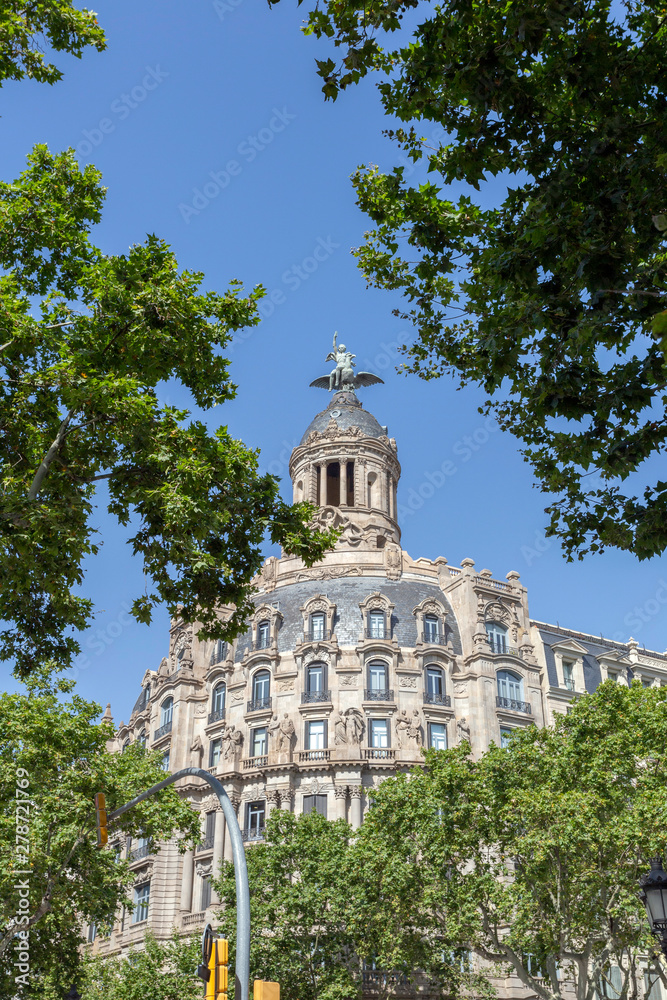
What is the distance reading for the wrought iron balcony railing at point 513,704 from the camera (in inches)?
1897

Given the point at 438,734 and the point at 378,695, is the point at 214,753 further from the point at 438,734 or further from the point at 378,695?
the point at 438,734

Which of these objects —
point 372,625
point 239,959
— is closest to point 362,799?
point 372,625

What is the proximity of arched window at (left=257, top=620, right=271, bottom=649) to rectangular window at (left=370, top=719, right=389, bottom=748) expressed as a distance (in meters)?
7.51

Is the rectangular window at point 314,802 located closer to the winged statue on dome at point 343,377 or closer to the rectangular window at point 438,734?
the rectangular window at point 438,734

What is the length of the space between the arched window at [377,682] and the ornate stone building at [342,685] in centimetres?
7

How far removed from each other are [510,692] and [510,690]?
115mm

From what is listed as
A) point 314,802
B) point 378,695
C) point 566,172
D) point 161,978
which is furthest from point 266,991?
point 378,695

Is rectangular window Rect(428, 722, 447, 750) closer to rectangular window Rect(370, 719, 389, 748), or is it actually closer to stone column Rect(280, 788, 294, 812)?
rectangular window Rect(370, 719, 389, 748)

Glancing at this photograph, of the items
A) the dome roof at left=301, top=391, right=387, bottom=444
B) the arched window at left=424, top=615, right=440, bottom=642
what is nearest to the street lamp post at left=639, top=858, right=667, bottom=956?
the arched window at left=424, top=615, right=440, bottom=642

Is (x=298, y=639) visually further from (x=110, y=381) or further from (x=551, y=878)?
(x=110, y=381)

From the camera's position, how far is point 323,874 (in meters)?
32.8

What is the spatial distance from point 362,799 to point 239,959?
33.8 m

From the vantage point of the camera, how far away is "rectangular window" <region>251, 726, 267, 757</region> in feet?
154

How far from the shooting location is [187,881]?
46.4 m
